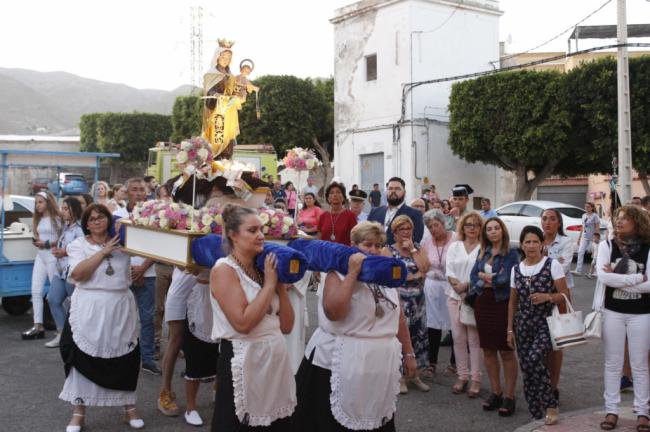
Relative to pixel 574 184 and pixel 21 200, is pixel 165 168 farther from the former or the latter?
pixel 574 184

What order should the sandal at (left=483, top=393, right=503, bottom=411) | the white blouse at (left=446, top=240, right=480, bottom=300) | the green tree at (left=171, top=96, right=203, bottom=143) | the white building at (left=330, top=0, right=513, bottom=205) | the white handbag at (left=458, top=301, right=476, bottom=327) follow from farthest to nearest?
the green tree at (left=171, top=96, right=203, bottom=143), the white building at (left=330, top=0, right=513, bottom=205), the white blouse at (left=446, top=240, right=480, bottom=300), the white handbag at (left=458, top=301, right=476, bottom=327), the sandal at (left=483, top=393, right=503, bottom=411)

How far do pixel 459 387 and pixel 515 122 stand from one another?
17.6 meters

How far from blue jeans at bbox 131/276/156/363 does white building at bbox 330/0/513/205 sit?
19753 millimetres

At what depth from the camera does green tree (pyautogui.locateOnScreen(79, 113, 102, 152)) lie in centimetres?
4944

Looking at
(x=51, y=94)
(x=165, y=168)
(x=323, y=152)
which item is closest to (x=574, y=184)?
(x=323, y=152)

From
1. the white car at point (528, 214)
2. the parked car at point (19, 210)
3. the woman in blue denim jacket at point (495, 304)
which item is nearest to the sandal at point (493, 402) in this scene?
the woman in blue denim jacket at point (495, 304)

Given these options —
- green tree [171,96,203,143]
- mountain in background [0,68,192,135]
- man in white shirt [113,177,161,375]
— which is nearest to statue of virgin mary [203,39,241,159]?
man in white shirt [113,177,161,375]

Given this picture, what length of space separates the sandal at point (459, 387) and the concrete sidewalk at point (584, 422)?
3.49 ft

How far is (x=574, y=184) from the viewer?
3775 cm

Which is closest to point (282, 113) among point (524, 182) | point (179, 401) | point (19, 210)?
point (524, 182)

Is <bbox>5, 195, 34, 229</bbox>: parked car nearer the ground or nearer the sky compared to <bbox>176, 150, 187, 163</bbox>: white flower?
nearer the ground

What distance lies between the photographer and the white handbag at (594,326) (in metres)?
5.59

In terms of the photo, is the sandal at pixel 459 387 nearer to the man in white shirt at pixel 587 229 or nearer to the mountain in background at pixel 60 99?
the man in white shirt at pixel 587 229

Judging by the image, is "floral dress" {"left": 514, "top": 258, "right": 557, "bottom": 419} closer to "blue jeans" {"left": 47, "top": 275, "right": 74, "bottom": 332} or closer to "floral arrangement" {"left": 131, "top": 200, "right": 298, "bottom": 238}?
"floral arrangement" {"left": 131, "top": 200, "right": 298, "bottom": 238}
